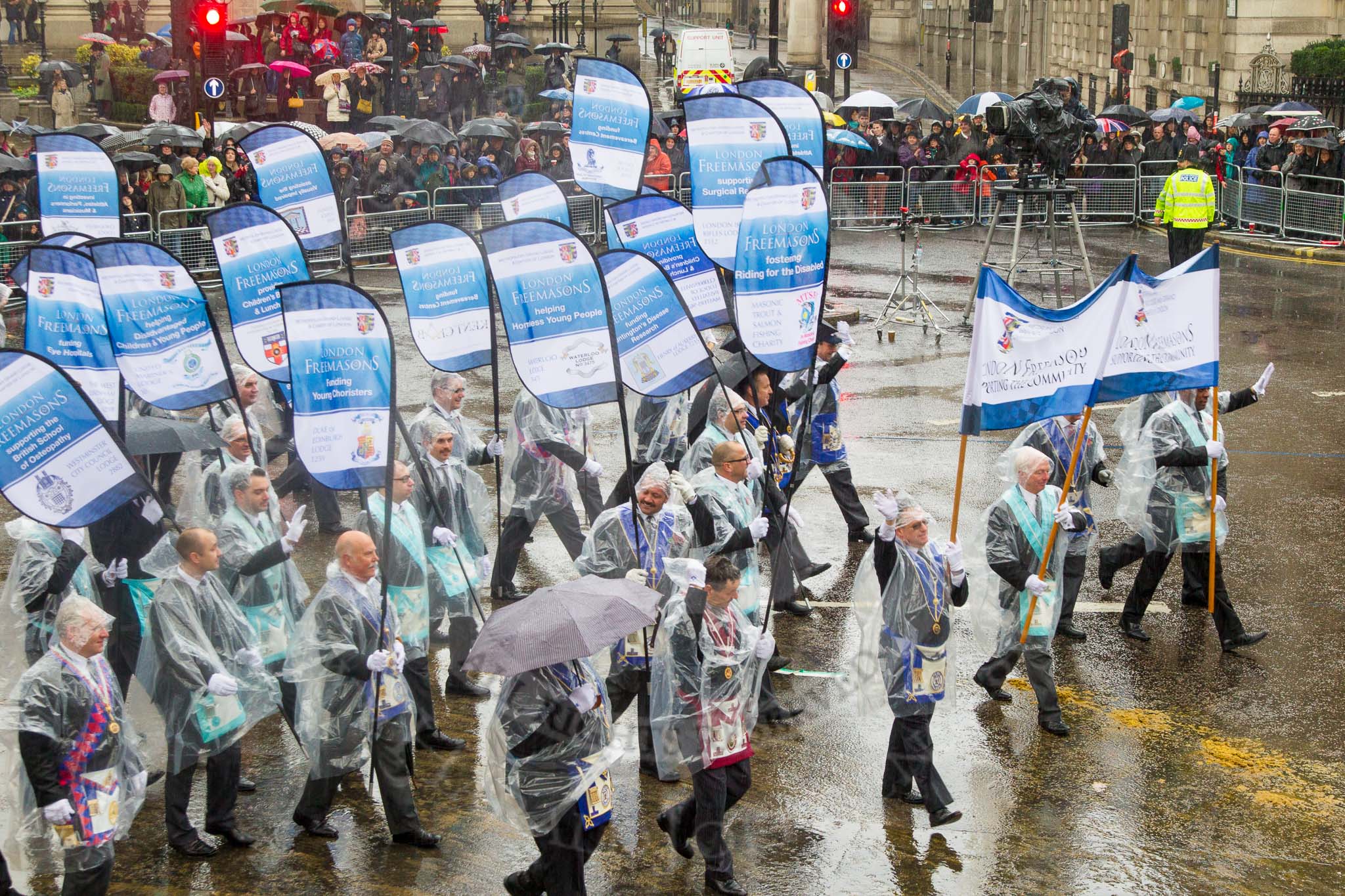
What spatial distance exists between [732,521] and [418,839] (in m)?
2.50

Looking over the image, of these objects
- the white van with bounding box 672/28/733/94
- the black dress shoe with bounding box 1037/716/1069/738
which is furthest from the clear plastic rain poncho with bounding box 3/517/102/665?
the white van with bounding box 672/28/733/94

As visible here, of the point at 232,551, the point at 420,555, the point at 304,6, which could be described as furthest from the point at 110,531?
the point at 304,6

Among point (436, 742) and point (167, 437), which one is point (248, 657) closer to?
point (436, 742)

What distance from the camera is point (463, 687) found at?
30.0 ft

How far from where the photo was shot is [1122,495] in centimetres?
1013

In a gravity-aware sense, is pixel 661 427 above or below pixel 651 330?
below

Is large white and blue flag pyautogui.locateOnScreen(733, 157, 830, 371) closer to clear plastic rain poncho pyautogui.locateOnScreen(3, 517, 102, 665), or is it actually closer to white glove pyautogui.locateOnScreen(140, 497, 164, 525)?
white glove pyautogui.locateOnScreen(140, 497, 164, 525)

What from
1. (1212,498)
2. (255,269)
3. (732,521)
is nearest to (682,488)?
(732,521)

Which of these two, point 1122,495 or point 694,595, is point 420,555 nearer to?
point 694,595

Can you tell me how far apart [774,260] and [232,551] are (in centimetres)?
350

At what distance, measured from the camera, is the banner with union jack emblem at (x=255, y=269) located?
10.7 metres

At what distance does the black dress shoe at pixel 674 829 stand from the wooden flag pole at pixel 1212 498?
4094mm

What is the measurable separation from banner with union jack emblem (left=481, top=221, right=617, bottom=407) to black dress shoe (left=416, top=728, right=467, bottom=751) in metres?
1.88

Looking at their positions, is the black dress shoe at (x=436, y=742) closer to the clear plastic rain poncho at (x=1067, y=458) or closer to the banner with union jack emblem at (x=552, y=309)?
the banner with union jack emblem at (x=552, y=309)
